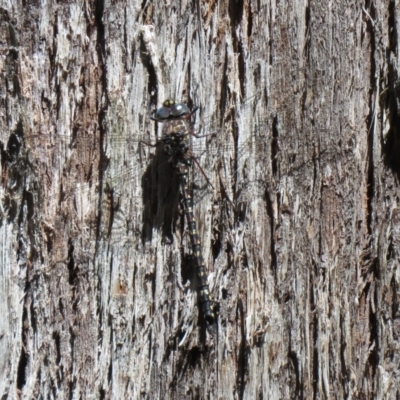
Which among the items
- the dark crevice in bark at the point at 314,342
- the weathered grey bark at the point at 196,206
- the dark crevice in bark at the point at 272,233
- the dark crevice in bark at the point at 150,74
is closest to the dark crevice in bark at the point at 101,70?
the weathered grey bark at the point at 196,206

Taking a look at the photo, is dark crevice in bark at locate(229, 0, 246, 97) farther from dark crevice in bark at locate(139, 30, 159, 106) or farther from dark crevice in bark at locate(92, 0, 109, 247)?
dark crevice in bark at locate(92, 0, 109, 247)

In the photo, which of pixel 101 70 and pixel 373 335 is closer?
pixel 101 70

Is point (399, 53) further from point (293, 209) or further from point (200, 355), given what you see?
point (200, 355)

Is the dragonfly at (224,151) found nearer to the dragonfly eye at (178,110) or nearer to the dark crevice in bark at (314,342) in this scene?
the dragonfly eye at (178,110)

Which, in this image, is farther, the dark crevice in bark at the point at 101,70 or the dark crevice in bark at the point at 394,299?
the dark crevice in bark at the point at 394,299

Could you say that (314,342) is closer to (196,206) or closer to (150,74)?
(196,206)

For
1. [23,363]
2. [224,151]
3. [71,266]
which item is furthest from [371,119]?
[23,363]

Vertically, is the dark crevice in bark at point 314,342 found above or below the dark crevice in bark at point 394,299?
below

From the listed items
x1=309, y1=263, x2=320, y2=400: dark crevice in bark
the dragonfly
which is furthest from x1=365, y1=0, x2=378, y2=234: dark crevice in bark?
x1=309, y1=263, x2=320, y2=400: dark crevice in bark
